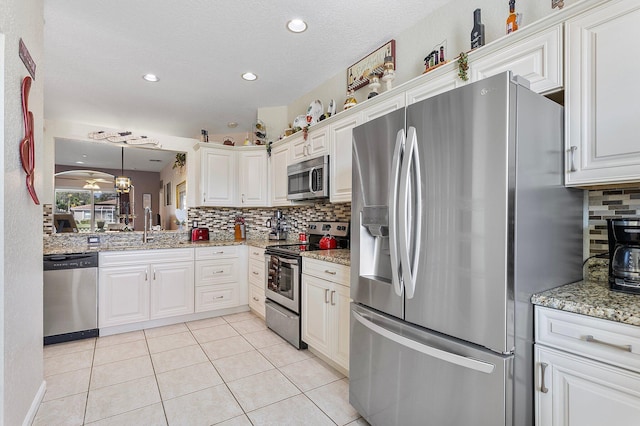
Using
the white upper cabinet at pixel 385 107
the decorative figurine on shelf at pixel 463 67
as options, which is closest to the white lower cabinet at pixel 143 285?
the white upper cabinet at pixel 385 107

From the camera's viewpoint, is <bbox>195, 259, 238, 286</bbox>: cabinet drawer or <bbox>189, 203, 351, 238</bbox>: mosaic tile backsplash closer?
<bbox>195, 259, 238, 286</bbox>: cabinet drawer

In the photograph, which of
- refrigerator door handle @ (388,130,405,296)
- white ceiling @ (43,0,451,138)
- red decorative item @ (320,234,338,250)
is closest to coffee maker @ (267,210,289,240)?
red decorative item @ (320,234,338,250)

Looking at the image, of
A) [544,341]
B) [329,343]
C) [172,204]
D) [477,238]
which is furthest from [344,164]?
[172,204]

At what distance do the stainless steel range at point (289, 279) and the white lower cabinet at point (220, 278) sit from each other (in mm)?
730

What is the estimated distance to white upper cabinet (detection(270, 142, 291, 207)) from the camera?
3.69 meters

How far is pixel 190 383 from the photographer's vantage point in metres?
2.25

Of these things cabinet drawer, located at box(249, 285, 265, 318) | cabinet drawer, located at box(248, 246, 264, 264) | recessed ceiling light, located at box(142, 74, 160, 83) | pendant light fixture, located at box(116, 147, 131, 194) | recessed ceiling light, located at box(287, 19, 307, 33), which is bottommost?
cabinet drawer, located at box(249, 285, 265, 318)

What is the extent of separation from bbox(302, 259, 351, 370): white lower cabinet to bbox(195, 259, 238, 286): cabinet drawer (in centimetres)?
147

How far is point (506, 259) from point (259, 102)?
11.8 ft

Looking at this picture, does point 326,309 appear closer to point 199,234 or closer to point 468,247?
point 468,247

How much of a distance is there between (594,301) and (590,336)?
5.5 inches

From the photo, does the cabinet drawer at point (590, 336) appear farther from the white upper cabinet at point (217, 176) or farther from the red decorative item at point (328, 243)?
the white upper cabinet at point (217, 176)

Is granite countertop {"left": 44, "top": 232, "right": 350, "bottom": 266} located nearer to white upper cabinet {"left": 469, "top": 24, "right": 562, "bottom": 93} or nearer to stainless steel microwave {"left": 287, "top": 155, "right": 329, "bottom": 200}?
stainless steel microwave {"left": 287, "top": 155, "right": 329, "bottom": 200}

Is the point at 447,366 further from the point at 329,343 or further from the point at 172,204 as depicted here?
the point at 172,204
